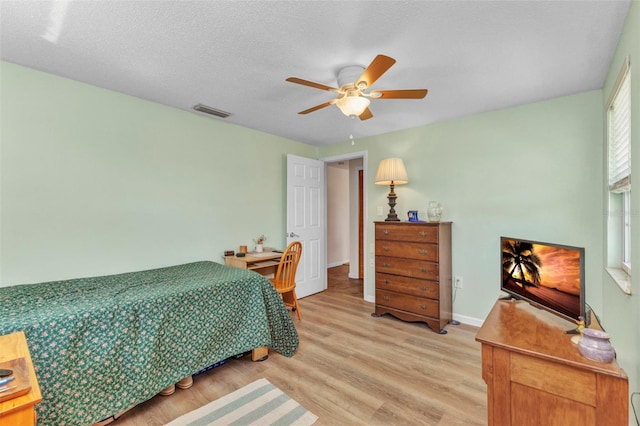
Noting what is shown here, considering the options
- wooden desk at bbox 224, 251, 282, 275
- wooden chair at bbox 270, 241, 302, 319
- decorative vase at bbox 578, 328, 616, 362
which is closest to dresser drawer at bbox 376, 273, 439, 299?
wooden chair at bbox 270, 241, 302, 319

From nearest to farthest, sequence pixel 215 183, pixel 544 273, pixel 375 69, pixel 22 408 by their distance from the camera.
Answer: pixel 22 408
pixel 544 273
pixel 375 69
pixel 215 183

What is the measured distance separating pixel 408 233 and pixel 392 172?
2.51ft

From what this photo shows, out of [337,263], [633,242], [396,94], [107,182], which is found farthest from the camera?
[337,263]

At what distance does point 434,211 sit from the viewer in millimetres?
3291

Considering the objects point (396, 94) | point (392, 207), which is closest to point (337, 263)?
point (392, 207)

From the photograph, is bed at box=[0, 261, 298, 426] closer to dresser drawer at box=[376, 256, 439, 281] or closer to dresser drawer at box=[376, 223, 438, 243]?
dresser drawer at box=[376, 256, 439, 281]

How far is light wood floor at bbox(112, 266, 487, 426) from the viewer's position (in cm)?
179

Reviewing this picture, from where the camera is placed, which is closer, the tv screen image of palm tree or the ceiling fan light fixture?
the tv screen image of palm tree

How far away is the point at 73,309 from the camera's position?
168cm

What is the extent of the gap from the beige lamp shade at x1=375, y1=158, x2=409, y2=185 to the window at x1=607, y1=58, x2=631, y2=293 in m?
1.76

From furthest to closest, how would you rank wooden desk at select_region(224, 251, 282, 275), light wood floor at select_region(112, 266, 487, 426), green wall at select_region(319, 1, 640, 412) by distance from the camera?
1. wooden desk at select_region(224, 251, 282, 275)
2. green wall at select_region(319, 1, 640, 412)
3. light wood floor at select_region(112, 266, 487, 426)

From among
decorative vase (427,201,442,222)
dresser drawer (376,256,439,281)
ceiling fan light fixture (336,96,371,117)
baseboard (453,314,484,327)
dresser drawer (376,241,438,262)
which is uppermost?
ceiling fan light fixture (336,96,371,117)

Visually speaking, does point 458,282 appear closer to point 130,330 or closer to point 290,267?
point 290,267

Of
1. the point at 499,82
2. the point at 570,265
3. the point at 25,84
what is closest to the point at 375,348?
the point at 570,265
